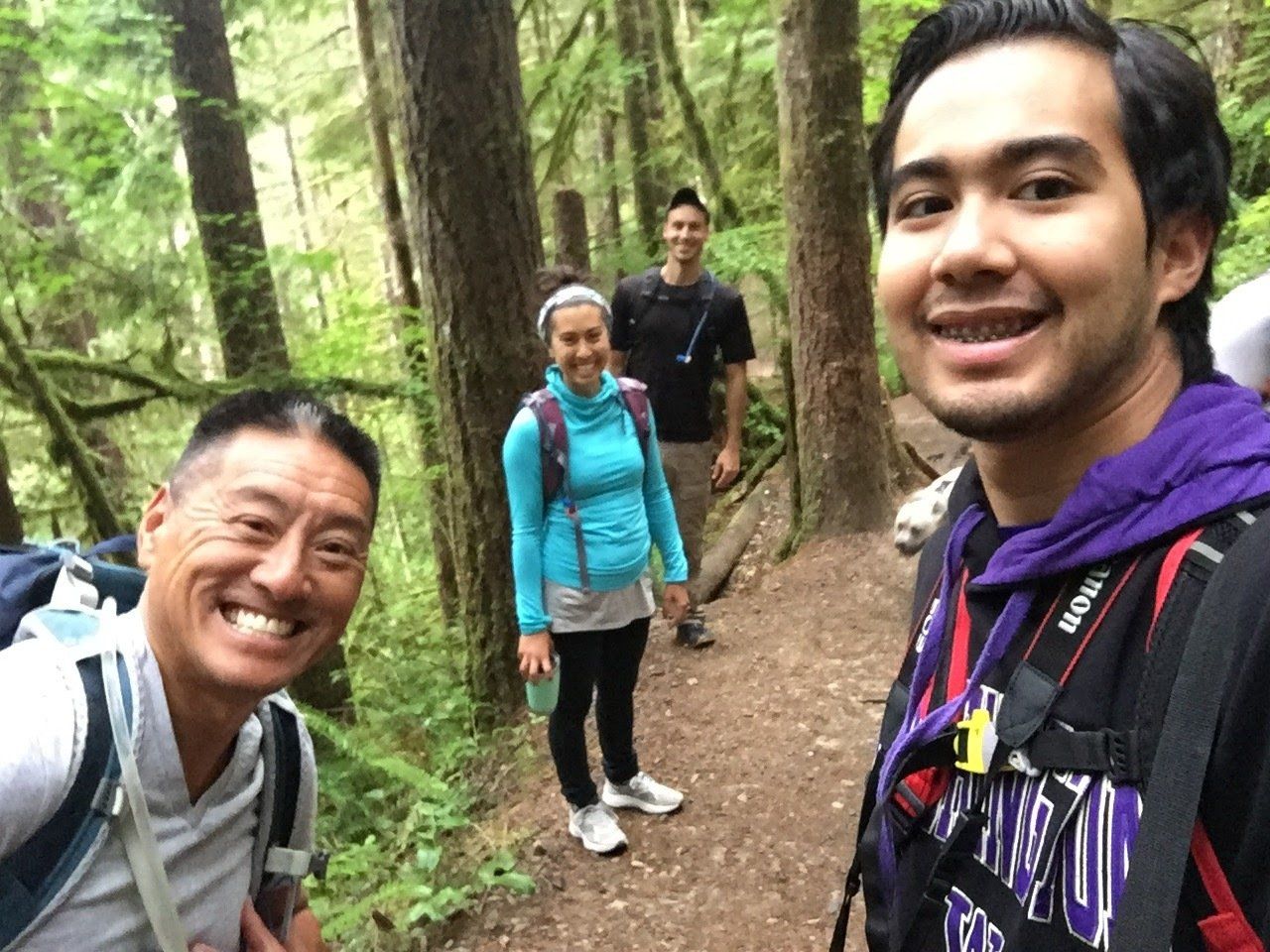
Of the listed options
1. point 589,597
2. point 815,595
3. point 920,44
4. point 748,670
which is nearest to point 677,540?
point 589,597

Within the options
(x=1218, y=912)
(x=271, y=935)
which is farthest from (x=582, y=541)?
(x=1218, y=912)

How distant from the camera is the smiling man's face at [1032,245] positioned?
121cm

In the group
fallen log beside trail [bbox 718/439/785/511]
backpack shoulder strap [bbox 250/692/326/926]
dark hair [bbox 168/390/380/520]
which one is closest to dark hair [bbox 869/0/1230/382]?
dark hair [bbox 168/390/380/520]

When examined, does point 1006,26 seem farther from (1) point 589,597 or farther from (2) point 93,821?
(1) point 589,597

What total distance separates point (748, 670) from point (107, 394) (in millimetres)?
5884

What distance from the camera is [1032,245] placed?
3.99ft

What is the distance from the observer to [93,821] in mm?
1412

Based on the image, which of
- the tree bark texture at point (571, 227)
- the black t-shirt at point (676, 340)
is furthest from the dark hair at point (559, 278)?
the tree bark texture at point (571, 227)

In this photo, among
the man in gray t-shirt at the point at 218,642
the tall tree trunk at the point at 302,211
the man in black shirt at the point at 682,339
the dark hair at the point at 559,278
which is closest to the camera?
the man in gray t-shirt at the point at 218,642

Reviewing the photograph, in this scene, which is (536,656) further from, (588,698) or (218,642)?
(218,642)

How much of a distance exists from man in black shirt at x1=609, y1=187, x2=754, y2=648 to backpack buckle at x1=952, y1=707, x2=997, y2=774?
177 inches

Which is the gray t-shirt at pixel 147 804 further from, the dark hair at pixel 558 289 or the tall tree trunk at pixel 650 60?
the tall tree trunk at pixel 650 60

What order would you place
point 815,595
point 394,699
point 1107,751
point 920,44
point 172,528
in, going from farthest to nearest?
point 394,699, point 815,595, point 172,528, point 920,44, point 1107,751

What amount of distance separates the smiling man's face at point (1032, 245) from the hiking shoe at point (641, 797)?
3530mm
